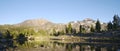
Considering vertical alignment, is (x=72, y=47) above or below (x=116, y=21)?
below

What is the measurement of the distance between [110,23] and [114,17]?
21.1 ft

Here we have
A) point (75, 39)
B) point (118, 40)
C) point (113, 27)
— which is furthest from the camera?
point (113, 27)

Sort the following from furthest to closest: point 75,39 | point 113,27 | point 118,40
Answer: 1. point 113,27
2. point 75,39
3. point 118,40

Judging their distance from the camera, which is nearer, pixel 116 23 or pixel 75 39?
pixel 75 39

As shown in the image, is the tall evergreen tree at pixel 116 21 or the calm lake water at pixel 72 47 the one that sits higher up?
the tall evergreen tree at pixel 116 21

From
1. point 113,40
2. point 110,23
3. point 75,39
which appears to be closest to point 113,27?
point 110,23

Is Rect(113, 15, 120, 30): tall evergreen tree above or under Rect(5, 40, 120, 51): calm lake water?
above

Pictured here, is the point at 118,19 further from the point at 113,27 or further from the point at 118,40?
the point at 118,40

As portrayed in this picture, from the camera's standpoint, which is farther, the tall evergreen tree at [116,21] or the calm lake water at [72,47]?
the tall evergreen tree at [116,21]

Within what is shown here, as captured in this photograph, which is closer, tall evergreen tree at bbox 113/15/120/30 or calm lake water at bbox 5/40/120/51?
calm lake water at bbox 5/40/120/51

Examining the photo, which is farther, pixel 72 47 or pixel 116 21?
pixel 116 21

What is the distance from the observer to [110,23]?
192250 millimetres

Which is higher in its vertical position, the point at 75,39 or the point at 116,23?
the point at 116,23

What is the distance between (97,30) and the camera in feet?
637
